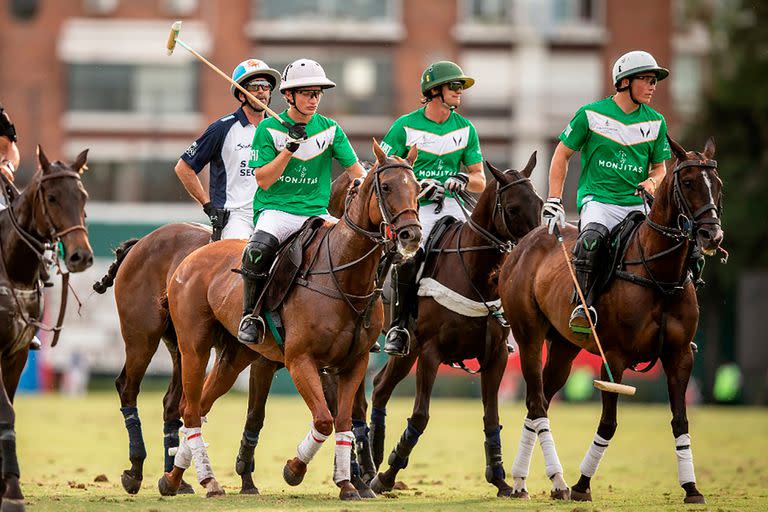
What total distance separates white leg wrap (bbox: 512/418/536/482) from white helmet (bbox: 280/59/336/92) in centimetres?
364

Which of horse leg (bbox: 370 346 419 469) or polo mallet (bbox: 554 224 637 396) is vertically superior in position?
polo mallet (bbox: 554 224 637 396)

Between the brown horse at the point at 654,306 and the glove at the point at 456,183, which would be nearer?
the brown horse at the point at 654,306

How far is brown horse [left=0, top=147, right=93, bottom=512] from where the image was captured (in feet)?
33.2

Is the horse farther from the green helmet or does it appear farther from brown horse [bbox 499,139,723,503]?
brown horse [bbox 499,139,723,503]

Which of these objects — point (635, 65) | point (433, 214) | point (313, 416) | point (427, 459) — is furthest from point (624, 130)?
point (427, 459)

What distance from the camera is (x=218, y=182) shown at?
13.8m

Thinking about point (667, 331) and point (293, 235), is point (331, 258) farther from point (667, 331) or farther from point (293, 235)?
point (667, 331)

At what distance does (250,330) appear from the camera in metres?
11.6

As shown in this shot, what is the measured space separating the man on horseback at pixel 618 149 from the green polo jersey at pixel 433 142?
1.36 m

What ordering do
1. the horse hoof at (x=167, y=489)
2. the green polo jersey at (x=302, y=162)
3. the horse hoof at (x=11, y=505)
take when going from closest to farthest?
the horse hoof at (x=11, y=505) < the green polo jersey at (x=302, y=162) < the horse hoof at (x=167, y=489)

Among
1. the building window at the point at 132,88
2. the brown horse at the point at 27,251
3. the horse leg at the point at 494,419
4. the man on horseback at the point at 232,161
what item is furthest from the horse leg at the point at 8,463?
the building window at the point at 132,88

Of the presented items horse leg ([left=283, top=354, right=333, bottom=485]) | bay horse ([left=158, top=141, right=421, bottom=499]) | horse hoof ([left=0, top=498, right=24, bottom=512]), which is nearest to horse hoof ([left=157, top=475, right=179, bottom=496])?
bay horse ([left=158, top=141, right=421, bottom=499])

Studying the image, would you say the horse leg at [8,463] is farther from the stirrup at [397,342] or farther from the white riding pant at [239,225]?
the stirrup at [397,342]

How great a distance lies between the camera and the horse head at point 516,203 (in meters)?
13.1
